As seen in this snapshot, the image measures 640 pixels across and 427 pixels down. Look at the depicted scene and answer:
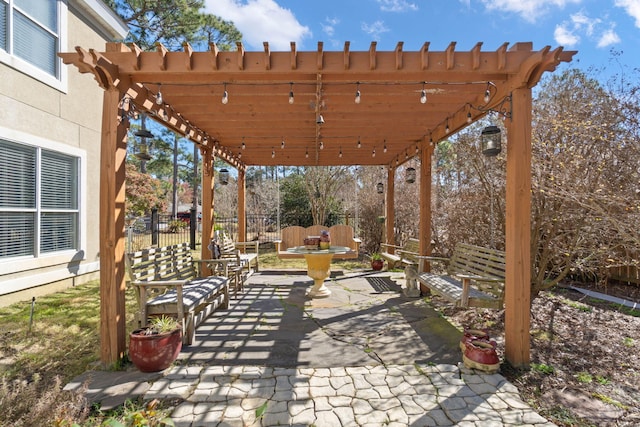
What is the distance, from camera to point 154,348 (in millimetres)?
2582

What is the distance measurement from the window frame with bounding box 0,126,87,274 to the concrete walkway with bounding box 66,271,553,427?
3.25 metres

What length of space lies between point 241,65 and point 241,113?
A: 1.53 metres

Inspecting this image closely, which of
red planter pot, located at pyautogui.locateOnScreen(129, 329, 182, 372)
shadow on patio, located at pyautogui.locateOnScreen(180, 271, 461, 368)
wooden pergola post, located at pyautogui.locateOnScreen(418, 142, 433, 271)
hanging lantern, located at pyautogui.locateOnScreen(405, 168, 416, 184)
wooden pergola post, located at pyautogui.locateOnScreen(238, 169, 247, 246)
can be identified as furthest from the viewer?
wooden pergola post, located at pyautogui.locateOnScreen(238, 169, 247, 246)

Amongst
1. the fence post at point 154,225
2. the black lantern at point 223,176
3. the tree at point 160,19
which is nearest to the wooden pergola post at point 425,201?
the black lantern at point 223,176

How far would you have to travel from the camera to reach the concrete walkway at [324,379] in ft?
6.85

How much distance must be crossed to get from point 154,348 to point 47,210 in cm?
423

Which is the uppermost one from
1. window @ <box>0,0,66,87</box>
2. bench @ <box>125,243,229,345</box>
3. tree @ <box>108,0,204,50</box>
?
tree @ <box>108,0,204,50</box>

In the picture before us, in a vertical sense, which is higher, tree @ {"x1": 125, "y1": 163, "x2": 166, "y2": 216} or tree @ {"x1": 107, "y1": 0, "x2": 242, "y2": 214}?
tree @ {"x1": 107, "y1": 0, "x2": 242, "y2": 214}

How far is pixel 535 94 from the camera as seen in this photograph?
5262mm

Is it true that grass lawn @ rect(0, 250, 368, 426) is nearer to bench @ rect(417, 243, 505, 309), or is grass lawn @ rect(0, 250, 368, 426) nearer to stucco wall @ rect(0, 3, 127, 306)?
stucco wall @ rect(0, 3, 127, 306)

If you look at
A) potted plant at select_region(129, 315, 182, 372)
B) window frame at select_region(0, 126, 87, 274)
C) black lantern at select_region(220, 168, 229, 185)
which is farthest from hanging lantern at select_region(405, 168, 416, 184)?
window frame at select_region(0, 126, 87, 274)

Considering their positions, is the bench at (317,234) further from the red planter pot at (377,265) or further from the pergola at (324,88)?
the pergola at (324,88)

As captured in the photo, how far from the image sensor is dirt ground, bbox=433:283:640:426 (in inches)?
86.6

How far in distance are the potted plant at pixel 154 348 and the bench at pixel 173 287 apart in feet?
1.03
